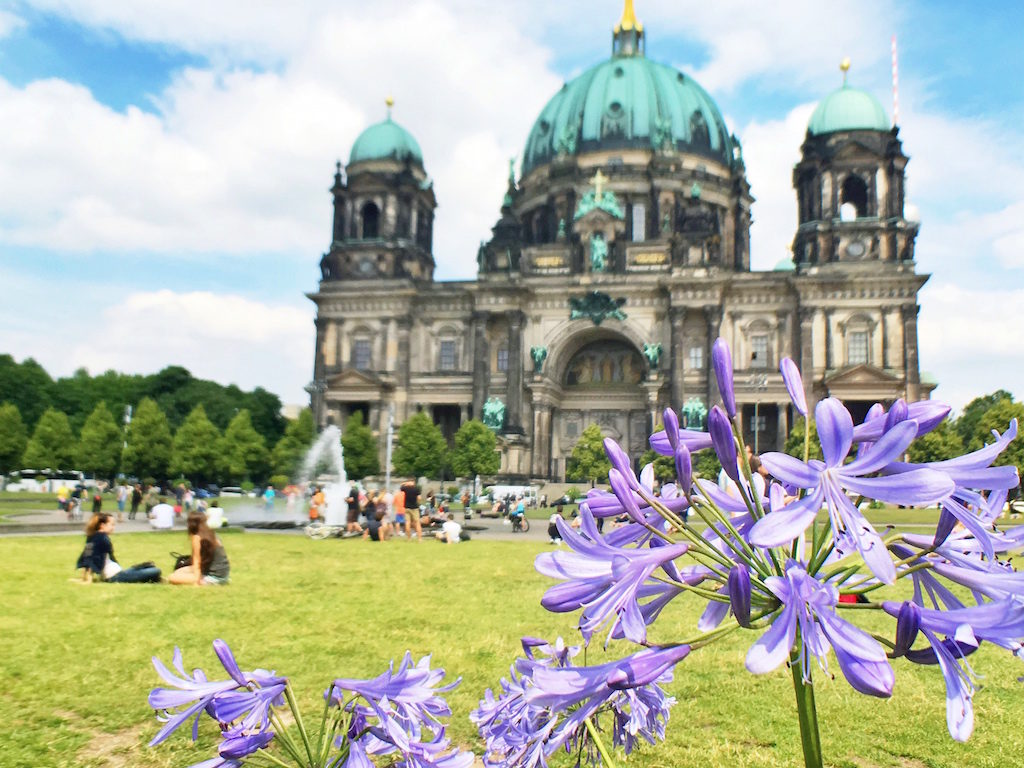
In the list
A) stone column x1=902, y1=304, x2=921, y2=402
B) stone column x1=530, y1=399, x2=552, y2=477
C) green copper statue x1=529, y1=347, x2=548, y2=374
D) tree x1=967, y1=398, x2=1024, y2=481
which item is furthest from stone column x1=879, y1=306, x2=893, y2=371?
stone column x1=530, y1=399, x2=552, y2=477

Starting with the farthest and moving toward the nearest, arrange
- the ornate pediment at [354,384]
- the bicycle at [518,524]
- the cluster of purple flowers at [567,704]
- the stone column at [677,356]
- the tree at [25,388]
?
the tree at [25,388], the ornate pediment at [354,384], the stone column at [677,356], the bicycle at [518,524], the cluster of purple flowers at [567,704]

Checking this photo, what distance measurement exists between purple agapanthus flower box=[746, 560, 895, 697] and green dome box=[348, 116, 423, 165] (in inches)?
2303

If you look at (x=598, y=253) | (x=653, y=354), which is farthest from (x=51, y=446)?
(x=653, y=354)

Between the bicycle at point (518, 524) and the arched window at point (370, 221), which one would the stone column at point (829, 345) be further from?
the arched window at point (370, 221)

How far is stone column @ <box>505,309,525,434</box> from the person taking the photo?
51.6 m

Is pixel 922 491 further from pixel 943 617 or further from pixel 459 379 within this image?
pixel 459 379

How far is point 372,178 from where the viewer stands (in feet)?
185

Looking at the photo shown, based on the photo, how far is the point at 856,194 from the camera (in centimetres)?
5238

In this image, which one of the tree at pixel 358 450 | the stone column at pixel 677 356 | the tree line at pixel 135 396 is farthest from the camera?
the tree line at pixel 135 396

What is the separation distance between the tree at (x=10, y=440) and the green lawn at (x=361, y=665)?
4386 cm

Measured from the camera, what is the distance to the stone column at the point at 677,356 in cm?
5016

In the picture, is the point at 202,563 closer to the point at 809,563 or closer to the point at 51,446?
the point at 809,563

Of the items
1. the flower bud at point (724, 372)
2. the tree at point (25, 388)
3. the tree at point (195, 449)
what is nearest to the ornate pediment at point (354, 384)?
the tree at point (195, 449)

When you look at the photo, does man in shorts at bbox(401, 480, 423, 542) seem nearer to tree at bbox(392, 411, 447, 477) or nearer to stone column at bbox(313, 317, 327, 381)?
tree at bbox(392, 411, 447, 477)
